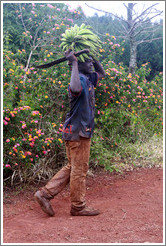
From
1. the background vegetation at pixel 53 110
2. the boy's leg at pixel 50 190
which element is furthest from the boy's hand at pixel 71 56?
the boy's leg at pixel 50 190

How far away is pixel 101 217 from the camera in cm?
344

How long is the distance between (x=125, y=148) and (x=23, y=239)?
3510 mm

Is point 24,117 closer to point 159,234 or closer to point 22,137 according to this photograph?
point 22,137

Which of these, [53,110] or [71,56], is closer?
[71,56]

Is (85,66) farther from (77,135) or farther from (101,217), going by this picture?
(101,217)

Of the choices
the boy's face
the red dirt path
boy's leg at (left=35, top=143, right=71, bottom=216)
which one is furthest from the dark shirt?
the red dirt path

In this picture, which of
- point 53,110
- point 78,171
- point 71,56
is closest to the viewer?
point 71,56

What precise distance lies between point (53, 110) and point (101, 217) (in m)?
2.19

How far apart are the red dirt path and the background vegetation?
1.55ft

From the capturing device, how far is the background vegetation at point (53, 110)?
Result: 13.8ft

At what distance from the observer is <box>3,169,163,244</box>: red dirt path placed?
9.40ft

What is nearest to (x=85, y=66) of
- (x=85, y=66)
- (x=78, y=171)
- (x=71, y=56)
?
(x=85, y=66)

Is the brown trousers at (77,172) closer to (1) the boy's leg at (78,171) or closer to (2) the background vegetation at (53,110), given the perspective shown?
(1) the boy's leg at (78,171)

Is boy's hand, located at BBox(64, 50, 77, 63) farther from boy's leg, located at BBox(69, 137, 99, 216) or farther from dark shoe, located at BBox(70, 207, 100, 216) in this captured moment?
dark shoe, located at BBox(70, 207, 100, 216)
